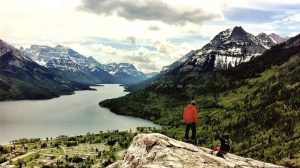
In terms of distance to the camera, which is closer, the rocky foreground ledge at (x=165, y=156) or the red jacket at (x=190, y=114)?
the rocky foreground ledge at (x=165, y=156)

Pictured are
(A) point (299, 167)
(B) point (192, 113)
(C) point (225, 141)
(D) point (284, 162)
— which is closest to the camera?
(C) point (225, 141)

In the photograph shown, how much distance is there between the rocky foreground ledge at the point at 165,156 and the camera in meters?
33.3

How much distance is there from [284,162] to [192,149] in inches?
1035

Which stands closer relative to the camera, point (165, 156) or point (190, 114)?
point (165, 156)

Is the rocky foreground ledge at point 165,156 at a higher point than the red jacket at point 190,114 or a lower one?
lower

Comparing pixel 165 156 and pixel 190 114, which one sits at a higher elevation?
pixel 190 114

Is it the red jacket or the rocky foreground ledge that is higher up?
the red jacket

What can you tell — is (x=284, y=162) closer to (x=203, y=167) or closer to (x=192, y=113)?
(x=192, y=113)

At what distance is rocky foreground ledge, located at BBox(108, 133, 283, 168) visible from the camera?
33306 millimetres

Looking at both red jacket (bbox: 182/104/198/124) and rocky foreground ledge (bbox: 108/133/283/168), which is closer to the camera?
rocky foreground ledge (bbox: 108/133/283/168)

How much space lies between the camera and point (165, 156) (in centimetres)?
3394

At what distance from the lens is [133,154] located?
129 feet

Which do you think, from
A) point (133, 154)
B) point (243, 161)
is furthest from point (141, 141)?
point (243, 161)

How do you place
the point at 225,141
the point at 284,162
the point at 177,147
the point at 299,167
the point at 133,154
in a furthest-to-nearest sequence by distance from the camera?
the point at 284,162, the point at 299,167, the point at 225,141, the point at 133,154, the point at 177,147
